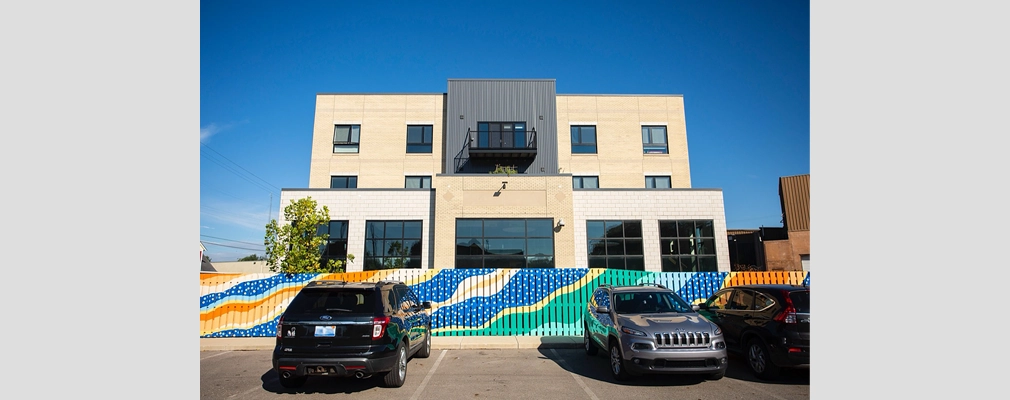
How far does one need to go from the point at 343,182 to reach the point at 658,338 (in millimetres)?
21364

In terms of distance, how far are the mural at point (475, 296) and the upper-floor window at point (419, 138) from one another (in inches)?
504

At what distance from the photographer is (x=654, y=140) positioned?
26.3m

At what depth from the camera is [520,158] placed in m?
24.9

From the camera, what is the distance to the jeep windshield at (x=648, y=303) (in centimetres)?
850

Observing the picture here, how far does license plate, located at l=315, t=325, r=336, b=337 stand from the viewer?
22.3 feet

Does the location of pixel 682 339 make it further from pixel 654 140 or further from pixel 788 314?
pixel 654 140

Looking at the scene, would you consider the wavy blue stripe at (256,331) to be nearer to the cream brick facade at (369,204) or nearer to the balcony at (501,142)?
the cream brick facade at (369,204)

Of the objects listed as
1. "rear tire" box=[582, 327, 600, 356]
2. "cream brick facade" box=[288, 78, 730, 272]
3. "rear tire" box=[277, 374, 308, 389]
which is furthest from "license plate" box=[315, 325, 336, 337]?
"cream brick facade" box=[288, 78, 730, 272]

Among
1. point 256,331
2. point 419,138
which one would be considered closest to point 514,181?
point 419,138

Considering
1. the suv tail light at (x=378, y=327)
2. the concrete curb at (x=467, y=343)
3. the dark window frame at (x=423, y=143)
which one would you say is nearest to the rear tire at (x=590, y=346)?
the concrete curb at (x=467, y=343)

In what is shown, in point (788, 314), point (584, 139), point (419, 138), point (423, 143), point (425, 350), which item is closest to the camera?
point (788, 314)

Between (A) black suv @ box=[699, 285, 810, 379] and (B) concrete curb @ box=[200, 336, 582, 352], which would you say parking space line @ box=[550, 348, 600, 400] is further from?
(A) black suv @ box=[699, 285, 810, 379]

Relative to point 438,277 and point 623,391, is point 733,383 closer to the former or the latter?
point 623,391

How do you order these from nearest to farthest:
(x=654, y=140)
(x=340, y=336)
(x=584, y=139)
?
(x=340, y=336)
(x=584, y=139)
(x=654, y=140)
